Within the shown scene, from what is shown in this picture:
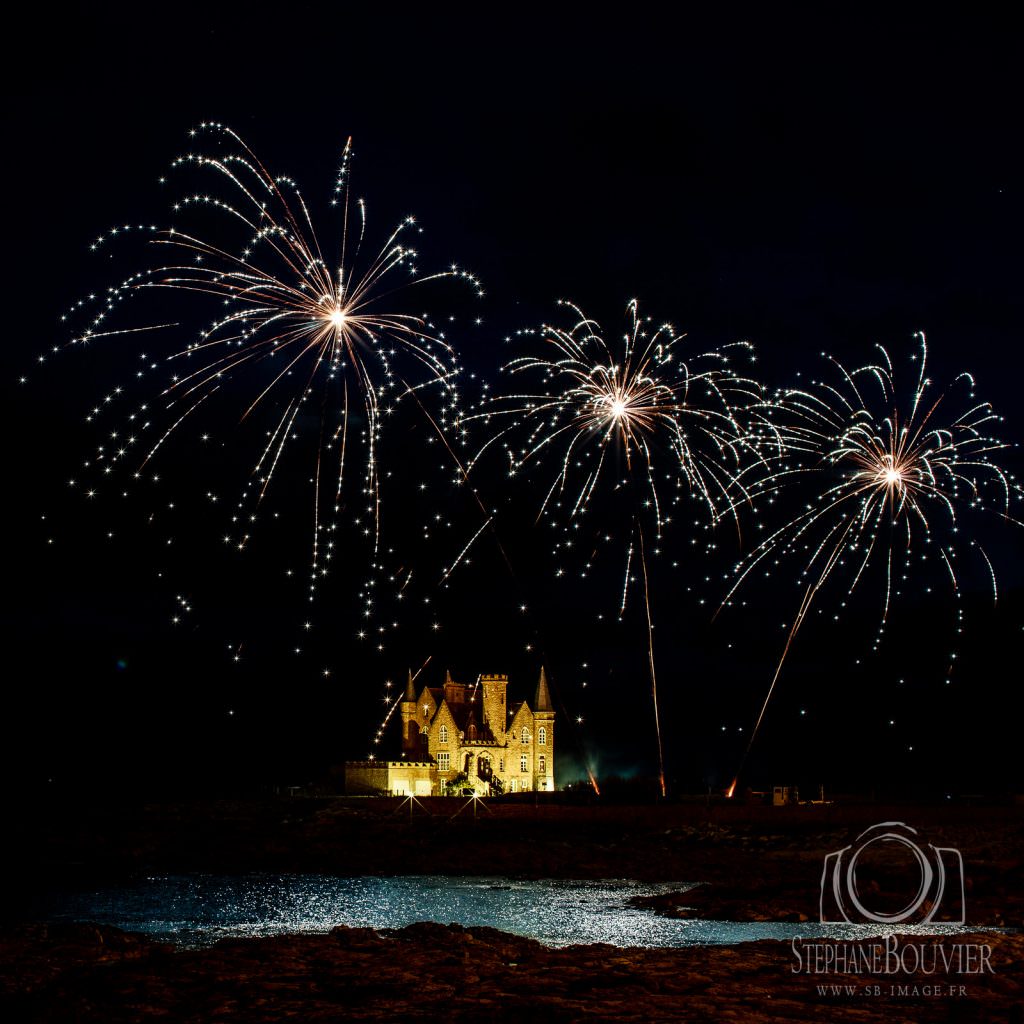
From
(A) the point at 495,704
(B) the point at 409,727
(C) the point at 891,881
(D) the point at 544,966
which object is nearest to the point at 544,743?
(A) the point at 495,704

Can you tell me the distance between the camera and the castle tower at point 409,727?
72.1 metres

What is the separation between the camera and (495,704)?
234 ft

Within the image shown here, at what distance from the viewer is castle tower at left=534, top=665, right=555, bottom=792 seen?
70.7 meters

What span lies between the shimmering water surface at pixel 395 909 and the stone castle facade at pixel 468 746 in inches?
944

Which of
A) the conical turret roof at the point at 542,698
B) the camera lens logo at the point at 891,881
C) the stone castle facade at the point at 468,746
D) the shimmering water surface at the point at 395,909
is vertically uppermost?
the conical turret roof at the point at 542,698

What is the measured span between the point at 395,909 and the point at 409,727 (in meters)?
41.9

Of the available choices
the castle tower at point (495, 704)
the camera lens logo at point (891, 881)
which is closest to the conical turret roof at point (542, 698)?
the castle tower at point (495, 704)

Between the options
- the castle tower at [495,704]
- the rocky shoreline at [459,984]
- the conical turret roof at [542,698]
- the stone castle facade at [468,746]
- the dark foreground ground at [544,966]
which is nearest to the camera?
the rocky shoreline at [459,984]

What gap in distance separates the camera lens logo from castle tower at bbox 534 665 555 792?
28309 mm

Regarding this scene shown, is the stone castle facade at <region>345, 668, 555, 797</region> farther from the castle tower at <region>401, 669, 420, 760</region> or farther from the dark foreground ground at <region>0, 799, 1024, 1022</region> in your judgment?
the dark foreground ground at <region>0, 799, 1024, 1022</region>

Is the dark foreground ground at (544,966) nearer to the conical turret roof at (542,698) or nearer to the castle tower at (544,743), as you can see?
the castle tower at (544,743)

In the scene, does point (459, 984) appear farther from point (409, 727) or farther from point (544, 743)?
point (409, 727)

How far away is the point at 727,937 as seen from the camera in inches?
925

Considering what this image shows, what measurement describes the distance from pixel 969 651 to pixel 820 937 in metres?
49.9
